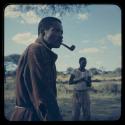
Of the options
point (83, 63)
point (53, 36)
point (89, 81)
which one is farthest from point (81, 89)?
point (53, 36)

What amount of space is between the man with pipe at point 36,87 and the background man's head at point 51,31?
66 mm

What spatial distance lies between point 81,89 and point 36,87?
0.35 meters

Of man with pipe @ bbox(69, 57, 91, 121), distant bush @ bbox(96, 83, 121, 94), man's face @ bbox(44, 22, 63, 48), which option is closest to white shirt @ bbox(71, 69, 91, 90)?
man with pipe @ bbox(69, 57, 91, 121)

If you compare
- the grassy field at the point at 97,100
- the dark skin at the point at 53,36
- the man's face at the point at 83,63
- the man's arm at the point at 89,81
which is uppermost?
the dark skin at the point at 53,36

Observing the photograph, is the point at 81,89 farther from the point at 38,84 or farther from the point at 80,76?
the point at 38,84

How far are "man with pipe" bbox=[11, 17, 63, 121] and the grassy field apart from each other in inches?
1.6

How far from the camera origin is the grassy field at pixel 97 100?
189 centimetres

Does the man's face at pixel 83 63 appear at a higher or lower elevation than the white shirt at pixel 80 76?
higher

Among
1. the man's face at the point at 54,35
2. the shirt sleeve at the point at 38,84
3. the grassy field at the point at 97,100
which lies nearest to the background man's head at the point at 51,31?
the man's face at the point at 54,35

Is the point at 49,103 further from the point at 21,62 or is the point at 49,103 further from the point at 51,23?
the point at 51,23

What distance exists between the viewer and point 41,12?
1940 mm

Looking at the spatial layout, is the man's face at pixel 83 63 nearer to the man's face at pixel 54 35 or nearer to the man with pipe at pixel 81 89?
the man with pipe at pixel 81 89

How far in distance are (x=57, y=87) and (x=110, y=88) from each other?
412mm

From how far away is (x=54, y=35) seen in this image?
2020mm
